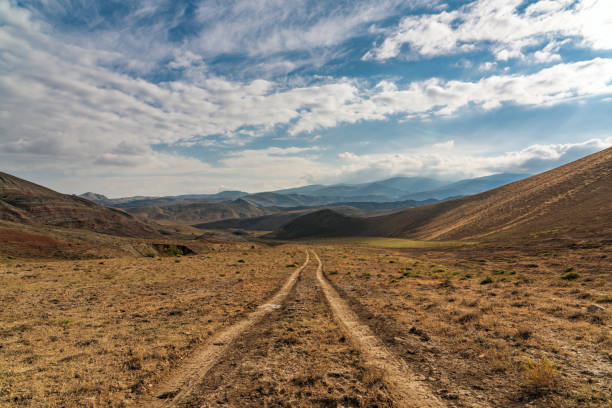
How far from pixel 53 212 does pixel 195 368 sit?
134m

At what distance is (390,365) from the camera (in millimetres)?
8227

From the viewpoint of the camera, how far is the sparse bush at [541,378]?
250 inches

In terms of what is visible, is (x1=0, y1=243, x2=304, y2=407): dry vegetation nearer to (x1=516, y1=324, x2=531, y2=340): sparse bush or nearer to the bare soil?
the bare soil

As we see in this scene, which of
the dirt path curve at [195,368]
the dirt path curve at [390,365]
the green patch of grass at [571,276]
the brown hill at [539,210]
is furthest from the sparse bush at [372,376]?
the brown hill at [539,210]

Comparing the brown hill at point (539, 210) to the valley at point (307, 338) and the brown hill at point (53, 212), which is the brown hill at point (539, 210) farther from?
the brown hill at point (53, 212)

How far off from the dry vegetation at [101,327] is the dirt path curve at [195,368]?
1.64ft

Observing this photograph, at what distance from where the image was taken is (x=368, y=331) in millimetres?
11195

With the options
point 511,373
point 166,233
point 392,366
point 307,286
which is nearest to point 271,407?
point 392,366

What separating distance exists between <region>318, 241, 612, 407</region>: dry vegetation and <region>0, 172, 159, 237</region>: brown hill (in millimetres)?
119161

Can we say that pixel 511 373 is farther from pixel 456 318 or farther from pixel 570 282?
pixel 570 282

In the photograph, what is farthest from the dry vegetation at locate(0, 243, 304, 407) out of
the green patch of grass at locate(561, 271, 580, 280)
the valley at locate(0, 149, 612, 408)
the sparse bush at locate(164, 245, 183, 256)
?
the sparse bush at locate(164, 245, 183, 256)

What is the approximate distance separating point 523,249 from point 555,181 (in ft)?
217

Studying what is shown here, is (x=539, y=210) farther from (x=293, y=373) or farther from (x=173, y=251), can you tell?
(x=173, y=251)

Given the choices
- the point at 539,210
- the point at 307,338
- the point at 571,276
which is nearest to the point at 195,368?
the point at 307,338
